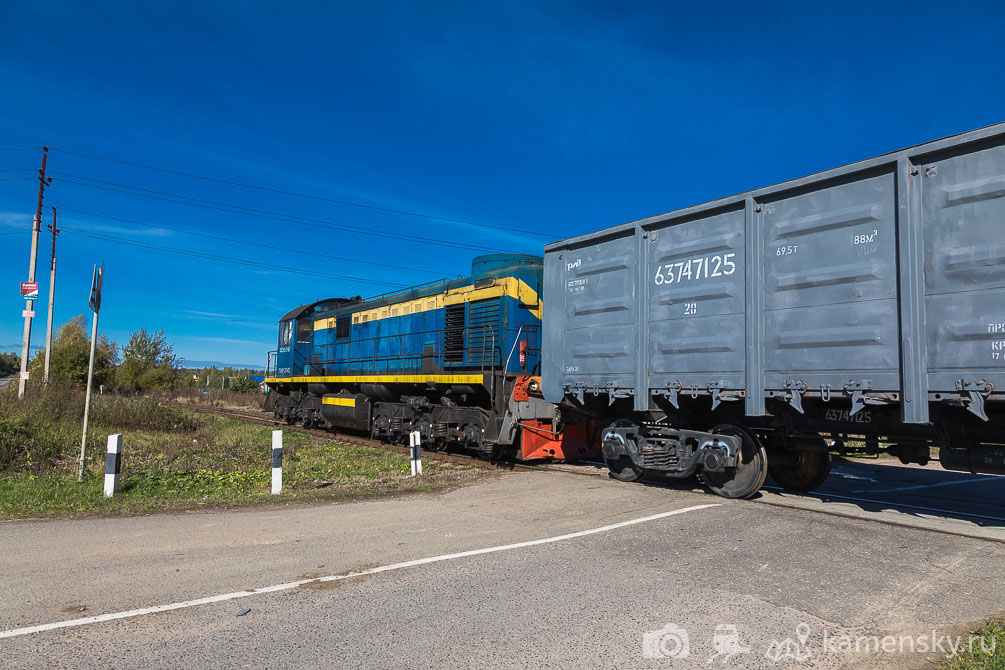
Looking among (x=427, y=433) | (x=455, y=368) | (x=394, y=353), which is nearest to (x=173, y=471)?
(x=427, y=433)

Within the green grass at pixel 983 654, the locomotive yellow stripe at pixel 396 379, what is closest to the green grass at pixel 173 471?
the locomotive yellow stripe at pixel 396 379

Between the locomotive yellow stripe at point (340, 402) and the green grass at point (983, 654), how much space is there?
48.7 feet

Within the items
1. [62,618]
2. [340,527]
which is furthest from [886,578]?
[62,618]

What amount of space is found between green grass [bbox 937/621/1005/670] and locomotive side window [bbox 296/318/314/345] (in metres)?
20.1

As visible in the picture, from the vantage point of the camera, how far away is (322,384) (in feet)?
63.0

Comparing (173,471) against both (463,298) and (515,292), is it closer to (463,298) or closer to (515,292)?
(463,298)

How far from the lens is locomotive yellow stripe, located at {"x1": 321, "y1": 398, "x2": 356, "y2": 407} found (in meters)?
16.9

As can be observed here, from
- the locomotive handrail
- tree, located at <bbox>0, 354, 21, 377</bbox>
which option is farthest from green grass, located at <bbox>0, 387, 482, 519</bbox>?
tree, located at <bbox>0, 354, 21, 377</bbox>

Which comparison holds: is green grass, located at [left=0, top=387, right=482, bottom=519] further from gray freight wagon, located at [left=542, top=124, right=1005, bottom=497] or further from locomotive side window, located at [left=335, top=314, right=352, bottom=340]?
locomotive side window, located at [left=335, top=314, right=352, bottom=340]

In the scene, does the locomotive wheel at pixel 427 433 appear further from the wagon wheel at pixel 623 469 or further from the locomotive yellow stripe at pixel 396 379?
the wagon wheel at pixel 623 469

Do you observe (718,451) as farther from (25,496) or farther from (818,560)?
(25,496)

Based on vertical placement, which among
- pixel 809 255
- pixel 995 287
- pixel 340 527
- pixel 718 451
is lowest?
pixel 340 527

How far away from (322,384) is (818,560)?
641 inches

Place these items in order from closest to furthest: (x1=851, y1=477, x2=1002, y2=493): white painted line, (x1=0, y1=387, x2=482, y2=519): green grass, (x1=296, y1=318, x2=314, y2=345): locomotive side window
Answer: (x1=0, y1=387, x2=482, y2=519): green grass, (x1=851, y1=477, x2=1002, y2=493): white painted line, (x1=296, y1=318, x2=314, y2=345): locomotive side window
